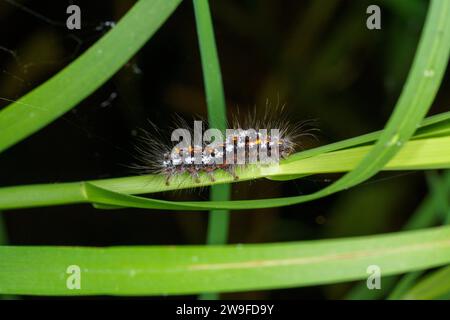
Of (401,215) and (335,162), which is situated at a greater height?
(401,215)

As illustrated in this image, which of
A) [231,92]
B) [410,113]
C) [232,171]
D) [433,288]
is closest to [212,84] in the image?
[232,171]

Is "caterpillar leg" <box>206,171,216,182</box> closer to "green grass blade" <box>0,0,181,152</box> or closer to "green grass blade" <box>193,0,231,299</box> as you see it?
"green grass blade" <box>193,0,231,299</box>

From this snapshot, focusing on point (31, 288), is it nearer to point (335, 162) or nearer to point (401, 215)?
point (335, 162)

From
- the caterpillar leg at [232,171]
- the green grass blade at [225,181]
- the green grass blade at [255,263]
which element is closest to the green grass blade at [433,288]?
the green grass blade at [225,181]

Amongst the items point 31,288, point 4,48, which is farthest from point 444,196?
point 4,48

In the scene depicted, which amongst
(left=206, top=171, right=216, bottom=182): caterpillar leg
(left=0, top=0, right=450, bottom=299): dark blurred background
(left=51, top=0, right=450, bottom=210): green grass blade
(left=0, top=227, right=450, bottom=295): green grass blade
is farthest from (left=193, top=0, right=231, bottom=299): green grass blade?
(left=0, top=0, right=450, bottom=299): dark blurred background

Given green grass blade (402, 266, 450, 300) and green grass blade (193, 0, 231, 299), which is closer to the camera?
green grass blade (193, 0, 231, 299)
